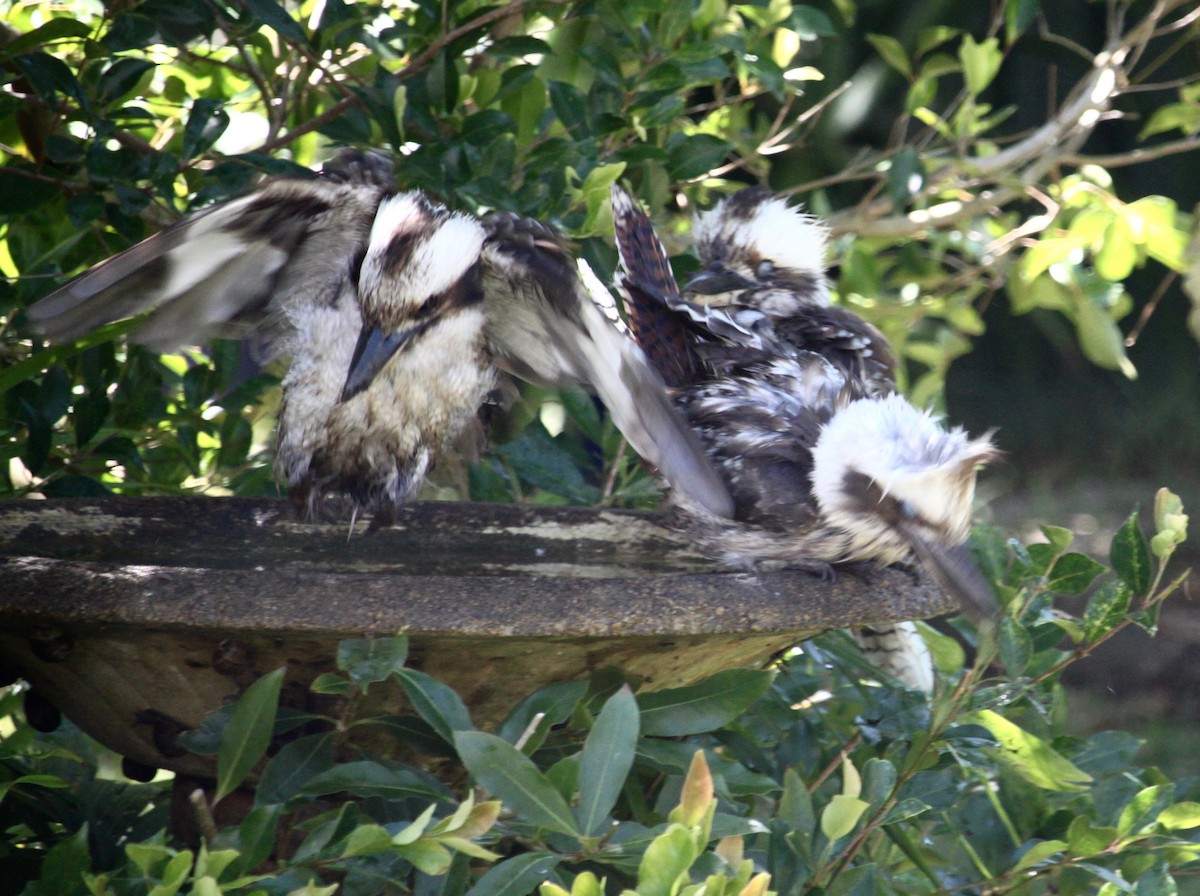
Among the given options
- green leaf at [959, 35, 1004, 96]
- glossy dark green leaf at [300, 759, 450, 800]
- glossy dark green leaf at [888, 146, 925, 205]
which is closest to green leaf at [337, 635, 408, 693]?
glossy dark green leaf at [300, 759, 450, 800]

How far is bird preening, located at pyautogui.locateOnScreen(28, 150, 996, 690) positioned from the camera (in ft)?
5.22

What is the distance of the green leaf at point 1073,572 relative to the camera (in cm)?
178

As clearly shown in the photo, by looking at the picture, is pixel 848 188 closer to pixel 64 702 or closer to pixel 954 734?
pixel 954 734

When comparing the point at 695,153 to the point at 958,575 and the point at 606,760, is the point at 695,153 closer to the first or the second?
the point at 958,575

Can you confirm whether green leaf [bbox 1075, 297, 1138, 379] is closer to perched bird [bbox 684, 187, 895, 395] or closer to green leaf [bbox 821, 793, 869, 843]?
perched bird [bbox 684, 187, 895, 395]

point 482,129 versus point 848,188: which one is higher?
point 482,129

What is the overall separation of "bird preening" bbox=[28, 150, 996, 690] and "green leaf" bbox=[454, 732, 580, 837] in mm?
502

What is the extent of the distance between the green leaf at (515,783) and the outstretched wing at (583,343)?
501mm

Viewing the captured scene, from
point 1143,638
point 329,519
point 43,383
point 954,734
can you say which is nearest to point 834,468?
point 954,734

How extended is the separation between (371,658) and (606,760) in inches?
9.4

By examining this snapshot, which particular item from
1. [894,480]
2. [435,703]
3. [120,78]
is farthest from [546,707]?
[120,78]

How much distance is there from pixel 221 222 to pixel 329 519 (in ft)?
1.47

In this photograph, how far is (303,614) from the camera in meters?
1.19

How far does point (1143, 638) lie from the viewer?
5.06 metres
